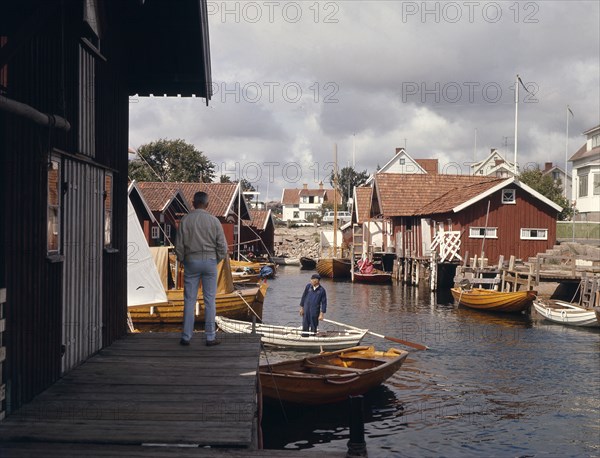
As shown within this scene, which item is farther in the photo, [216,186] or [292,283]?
[216,186]

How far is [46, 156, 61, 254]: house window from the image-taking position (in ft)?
25.5

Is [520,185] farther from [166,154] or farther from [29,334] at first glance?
[166,154]

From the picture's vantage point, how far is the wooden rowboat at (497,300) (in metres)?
31.7

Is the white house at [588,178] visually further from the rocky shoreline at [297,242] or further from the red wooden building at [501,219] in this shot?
the rocky shoreline at [297,242]

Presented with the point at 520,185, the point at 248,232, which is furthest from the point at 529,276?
the point at 248,232

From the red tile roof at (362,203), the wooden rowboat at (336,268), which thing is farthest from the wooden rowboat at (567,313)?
the red tile roof at (362,203)

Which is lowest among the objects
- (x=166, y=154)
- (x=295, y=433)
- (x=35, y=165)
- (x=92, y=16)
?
(x=295, y=433)

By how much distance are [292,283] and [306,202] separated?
8937 cm

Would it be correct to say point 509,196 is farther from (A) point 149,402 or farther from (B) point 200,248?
(A) point 149,402

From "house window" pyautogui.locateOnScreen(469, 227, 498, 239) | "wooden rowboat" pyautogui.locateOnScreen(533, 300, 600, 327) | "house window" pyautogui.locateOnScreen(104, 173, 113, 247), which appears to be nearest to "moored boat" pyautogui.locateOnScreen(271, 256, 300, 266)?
"house window" pyautogui.locateOnScreen(469, 227, 498, 239)

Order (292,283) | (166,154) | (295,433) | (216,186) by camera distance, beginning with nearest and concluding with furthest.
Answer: (295,433), (292,283), (216,186), (166,154)

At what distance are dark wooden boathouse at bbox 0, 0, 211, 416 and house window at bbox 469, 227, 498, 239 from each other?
3370cm

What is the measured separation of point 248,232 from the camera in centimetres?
6712

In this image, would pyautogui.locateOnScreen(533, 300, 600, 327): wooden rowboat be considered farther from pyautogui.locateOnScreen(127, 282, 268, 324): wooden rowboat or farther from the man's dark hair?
the man's dark hair
